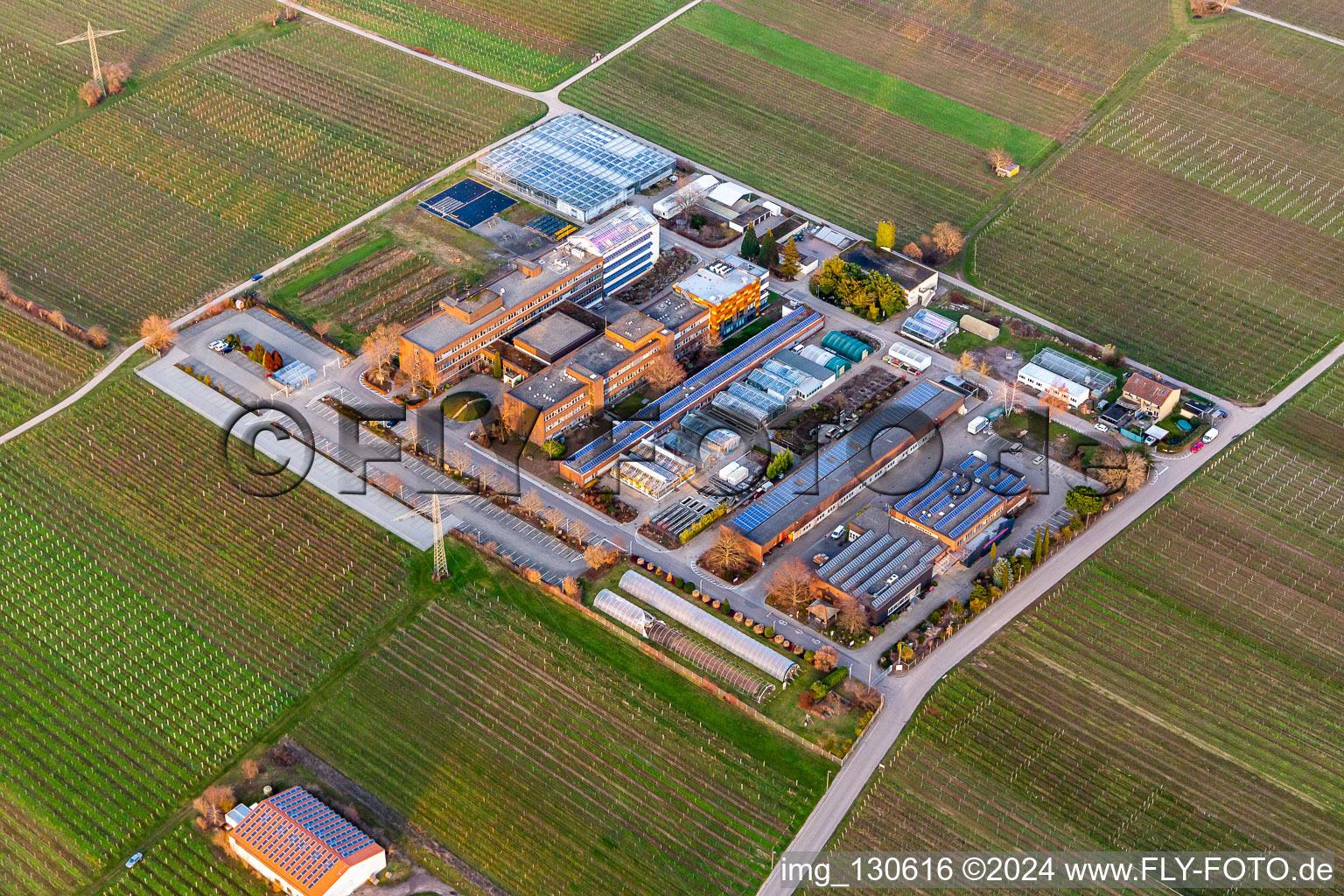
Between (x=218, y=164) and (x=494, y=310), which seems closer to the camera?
(x=494, y=310)

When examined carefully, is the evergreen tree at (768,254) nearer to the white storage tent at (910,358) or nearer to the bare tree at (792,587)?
the white storage tent at (910,358)

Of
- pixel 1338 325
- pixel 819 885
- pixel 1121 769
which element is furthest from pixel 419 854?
pixel 1338 325

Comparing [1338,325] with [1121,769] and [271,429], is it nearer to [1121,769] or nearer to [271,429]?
[1121,769]

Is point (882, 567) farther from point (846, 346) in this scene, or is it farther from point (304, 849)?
point (304, 849)

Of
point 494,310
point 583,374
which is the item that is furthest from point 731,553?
point 494,310

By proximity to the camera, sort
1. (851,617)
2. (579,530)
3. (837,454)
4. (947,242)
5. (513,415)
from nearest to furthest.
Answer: (851,617) → (579,530) → (837,454) → (513,415) → (947,242)

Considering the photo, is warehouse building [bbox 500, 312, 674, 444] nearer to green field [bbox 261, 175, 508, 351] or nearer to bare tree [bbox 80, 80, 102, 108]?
green field [bbox 261, 175, 508, 351]
